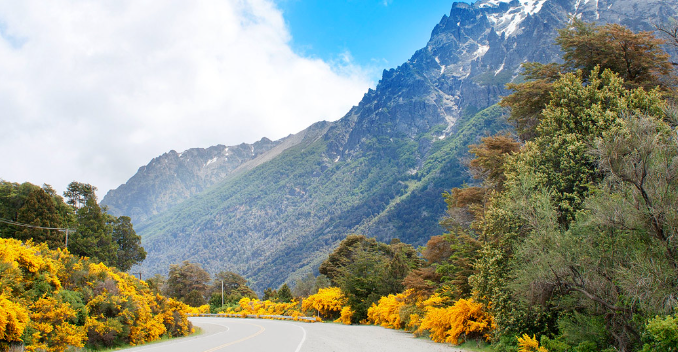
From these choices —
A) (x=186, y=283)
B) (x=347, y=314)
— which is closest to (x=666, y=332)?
(x=347, y=314)

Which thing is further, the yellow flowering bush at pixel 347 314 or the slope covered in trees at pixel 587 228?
the yellow flowering bush at pixel 347 314

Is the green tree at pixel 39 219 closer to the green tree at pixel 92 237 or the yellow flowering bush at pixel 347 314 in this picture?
the green tree at pixel 92 237

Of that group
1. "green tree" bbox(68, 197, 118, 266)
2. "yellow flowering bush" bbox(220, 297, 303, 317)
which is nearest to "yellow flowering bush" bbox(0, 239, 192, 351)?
"yellow flowering bush" bbox(220, 297, 303, 317)

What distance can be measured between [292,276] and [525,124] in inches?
5198

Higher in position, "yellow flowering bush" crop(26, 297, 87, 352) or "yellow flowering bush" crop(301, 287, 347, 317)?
"yellow flowering bush" crop(26, 297, 87, 352)

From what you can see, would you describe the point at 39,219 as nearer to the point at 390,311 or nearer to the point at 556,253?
the point at 390,311

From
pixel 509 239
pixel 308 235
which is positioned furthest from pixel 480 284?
pixel 308 235

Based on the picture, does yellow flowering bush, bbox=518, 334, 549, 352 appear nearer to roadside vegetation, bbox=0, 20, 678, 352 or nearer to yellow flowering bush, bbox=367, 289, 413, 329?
roadside vegetation, bbox=0, 20, 678, 352

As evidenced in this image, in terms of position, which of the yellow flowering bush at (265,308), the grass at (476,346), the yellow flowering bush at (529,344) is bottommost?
the yellow flowering bush at (265,308)

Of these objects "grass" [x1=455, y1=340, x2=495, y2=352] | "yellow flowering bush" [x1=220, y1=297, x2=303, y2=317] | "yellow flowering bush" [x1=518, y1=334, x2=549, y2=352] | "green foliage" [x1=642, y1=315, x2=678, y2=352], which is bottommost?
"yellow flowering bush" [x1=220, y1=297, x2=303, y2=317]

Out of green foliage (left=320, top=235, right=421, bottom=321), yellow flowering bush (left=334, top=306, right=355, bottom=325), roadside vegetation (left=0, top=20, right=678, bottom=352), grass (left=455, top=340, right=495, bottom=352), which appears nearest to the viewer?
roadside vegetation (left=0, top=20, right=678, bottom=352)

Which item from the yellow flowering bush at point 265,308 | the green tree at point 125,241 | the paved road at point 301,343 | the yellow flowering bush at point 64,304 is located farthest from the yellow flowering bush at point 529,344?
the green tree at point 125,241

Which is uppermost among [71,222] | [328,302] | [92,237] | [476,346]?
[71,222]

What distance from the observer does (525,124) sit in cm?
2142
